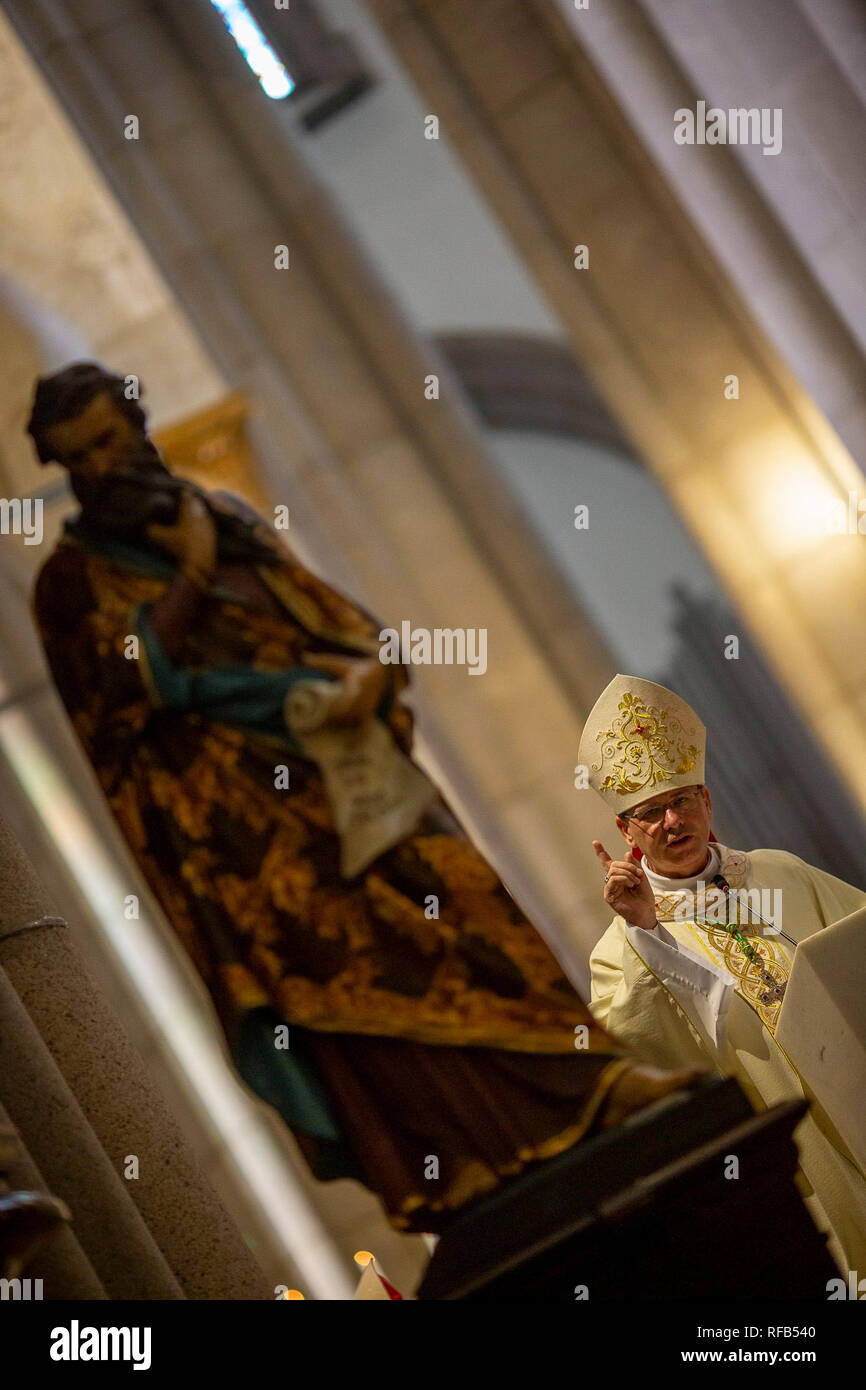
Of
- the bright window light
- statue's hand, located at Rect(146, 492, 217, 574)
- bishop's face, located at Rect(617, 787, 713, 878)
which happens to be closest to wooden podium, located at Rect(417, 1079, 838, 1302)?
bishop's face, located at Rect(617, 787, 713, 878)

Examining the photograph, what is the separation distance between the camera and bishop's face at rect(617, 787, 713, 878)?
392 cm

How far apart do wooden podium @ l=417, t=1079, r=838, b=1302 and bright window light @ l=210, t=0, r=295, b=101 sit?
208 inches

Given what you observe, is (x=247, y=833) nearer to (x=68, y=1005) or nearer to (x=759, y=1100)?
(x=68, y=1005)

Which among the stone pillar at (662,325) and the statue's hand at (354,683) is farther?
the stone pillar at (662,325)

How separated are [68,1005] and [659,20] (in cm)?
454

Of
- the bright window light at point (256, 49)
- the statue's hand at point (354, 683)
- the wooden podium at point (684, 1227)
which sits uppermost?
the bright window light at point (256, 49)

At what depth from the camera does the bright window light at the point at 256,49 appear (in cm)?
657

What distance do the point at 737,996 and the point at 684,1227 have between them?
3.36 feet

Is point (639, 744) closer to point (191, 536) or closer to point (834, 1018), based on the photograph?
point (834, 1018)

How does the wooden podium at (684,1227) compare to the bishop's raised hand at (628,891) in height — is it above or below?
below

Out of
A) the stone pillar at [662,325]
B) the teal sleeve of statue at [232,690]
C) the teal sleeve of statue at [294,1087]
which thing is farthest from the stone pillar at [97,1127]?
the stone pillar at [662,325]

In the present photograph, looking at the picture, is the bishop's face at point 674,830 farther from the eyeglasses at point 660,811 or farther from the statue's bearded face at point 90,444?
the statue's bearded face at point 90,444

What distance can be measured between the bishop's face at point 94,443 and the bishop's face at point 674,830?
166cm

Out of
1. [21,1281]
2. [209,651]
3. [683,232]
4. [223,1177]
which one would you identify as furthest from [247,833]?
[683,232]
